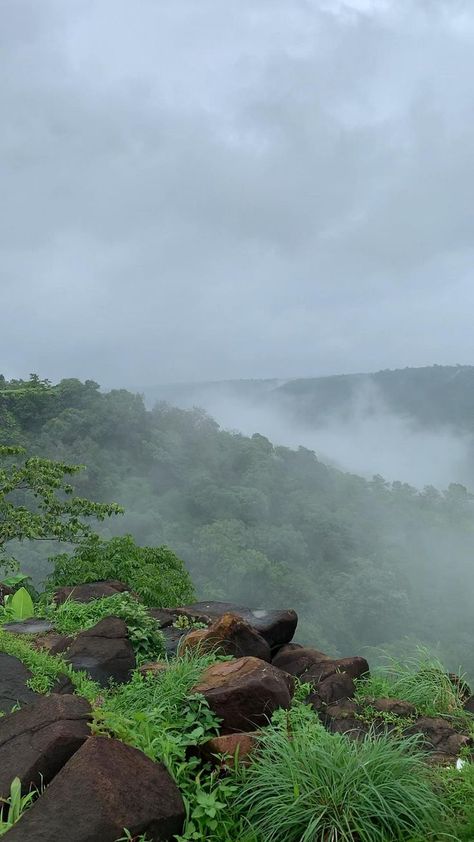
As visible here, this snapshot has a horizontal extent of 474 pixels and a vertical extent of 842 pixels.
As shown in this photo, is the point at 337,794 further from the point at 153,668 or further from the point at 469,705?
the point at 469,705

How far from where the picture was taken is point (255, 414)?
14050 cm

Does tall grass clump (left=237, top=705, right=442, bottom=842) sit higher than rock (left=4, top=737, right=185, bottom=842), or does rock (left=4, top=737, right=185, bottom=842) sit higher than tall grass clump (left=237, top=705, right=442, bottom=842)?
rock (left=4, top=737, right=185, bottom=842)

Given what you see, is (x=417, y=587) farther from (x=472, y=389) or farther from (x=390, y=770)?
(x=472, y=389)

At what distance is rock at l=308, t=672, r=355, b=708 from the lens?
6.89m

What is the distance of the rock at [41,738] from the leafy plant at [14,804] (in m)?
0.09

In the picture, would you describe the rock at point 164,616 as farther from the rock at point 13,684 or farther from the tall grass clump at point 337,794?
the tall grass clump at point 337,794

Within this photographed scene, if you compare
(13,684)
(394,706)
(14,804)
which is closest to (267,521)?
(394,706)

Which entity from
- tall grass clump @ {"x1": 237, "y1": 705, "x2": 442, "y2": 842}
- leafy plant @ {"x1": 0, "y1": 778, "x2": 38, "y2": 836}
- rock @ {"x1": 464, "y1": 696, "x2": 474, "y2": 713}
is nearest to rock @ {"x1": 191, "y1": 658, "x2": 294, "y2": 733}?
tall grass clump @ {"x1": 237, "y1": 705, "x2": 442, "y2": 842}

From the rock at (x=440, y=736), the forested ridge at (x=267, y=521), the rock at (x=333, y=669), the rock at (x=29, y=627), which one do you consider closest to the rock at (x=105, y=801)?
the rock at (x=440, y=736)

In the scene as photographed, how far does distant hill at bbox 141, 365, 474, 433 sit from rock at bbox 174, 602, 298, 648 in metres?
123

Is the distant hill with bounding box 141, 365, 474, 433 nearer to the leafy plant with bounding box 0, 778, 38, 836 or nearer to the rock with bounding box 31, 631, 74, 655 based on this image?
the rock with bounding box 31, 631, 74, 655

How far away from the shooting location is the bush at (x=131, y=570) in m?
12.7

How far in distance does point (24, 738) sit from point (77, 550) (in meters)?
10.2

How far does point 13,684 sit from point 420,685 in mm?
3892
